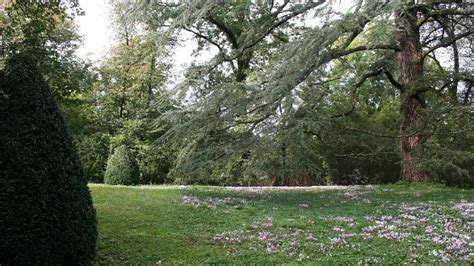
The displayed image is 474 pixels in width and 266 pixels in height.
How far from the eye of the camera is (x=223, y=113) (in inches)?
381

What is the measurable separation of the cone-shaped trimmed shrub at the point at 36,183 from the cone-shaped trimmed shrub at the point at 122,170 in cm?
1011

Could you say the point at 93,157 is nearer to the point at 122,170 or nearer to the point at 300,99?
the point at 122,170

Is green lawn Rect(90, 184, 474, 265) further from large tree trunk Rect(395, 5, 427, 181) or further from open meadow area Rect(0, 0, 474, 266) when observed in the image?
large tree trunk Rect(395, 5, 427, 181)

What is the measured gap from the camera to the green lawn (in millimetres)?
5070

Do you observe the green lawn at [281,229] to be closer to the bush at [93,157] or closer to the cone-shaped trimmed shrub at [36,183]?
the cone-shaped trimmed shrub at [36,183]

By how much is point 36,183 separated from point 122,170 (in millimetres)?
10559

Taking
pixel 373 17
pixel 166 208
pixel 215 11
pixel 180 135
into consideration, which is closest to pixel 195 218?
pixel 166 208

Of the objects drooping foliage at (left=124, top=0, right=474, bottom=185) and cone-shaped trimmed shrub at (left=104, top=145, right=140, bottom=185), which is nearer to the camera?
drooping foliage at (left=124, top=0, right=474, bottom=185)

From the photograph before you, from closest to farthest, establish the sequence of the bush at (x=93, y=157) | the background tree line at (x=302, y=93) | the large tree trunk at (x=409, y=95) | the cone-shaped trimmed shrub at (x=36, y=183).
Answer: the cone-shaped trimmed shrub at (x=36, y=183) → the background tree line at (x=302, y=93) → the large tree trunk at (x=409, y=95) → the bush at (x=93, y=157)

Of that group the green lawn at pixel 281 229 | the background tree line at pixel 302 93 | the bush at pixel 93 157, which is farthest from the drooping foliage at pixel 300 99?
the bush at pixel 93 157

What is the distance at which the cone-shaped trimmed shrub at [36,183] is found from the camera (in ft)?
12.5

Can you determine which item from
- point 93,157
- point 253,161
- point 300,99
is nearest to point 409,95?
point 300,99

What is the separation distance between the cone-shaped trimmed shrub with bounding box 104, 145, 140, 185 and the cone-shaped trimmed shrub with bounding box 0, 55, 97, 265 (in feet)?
33.2

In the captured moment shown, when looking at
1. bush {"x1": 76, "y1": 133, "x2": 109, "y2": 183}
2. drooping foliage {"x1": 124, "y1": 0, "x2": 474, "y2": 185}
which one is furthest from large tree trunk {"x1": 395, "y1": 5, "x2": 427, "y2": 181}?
bush {"x1": 76, "y1": 133, "x2": 109, "y2": 183}
